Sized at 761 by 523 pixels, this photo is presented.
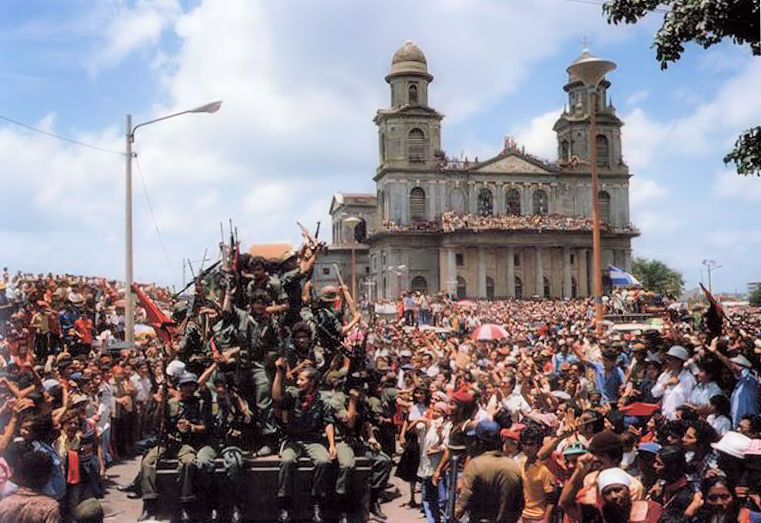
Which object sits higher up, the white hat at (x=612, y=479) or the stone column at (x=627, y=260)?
the stone column at (x=627, y=260)

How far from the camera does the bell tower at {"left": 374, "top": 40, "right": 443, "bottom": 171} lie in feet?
235

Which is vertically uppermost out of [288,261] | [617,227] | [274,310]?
[617,227]

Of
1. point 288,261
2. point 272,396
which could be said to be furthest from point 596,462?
point 288,261

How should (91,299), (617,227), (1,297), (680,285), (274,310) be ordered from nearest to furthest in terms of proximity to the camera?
(274,310) → (1,297) → (91,299) → (617,227) → (680,285)

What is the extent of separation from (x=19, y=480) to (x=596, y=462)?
403 centimetres

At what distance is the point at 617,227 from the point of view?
3049 inches

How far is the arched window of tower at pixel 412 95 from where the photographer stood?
239ft

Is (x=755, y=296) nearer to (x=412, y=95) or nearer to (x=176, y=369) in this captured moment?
(x=412, y=95)

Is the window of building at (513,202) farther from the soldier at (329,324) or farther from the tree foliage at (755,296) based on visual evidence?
the soldier at (329,324)

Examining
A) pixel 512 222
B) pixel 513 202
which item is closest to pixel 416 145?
pixel 513 202

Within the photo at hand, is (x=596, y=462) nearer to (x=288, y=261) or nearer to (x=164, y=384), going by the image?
(x=164, y=384)

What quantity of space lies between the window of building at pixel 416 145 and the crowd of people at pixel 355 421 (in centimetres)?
5756

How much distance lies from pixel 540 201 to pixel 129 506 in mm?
68803

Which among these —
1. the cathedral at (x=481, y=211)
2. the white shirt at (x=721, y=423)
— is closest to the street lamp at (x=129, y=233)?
the white shirt at (x=721, y=423)
